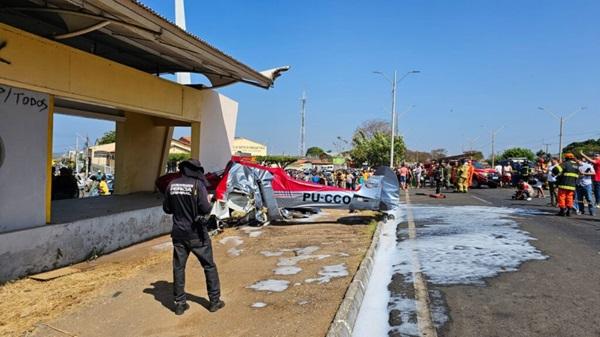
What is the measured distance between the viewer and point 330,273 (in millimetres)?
6625

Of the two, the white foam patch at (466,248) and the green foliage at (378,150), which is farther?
the green foliage at (378,150)

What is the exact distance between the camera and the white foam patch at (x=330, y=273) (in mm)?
6303

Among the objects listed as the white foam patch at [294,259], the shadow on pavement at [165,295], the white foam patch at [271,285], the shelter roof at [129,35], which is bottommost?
the shadow on pavement at [165,295]

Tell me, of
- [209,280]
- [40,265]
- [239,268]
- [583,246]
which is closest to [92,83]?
[40,265]

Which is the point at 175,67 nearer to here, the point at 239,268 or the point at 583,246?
the point at 239,268

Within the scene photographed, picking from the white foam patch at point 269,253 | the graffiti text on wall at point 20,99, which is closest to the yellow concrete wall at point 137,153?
the graffiti text on wall at point 20,99

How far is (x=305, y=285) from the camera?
6.10 meters

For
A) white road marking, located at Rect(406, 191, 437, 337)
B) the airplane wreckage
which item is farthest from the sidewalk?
the airplane wreckage

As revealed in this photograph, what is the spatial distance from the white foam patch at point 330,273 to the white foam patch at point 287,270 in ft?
1.21

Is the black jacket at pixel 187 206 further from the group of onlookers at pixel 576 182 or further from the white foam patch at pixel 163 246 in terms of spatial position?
the group of onlookers at pixel 576 182

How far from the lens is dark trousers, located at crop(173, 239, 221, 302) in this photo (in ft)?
17.5

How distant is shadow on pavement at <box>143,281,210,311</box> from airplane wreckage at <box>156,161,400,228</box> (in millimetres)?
4580

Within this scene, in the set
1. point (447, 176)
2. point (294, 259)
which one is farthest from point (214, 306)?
point (447, 176)

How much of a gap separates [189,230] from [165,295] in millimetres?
1331
